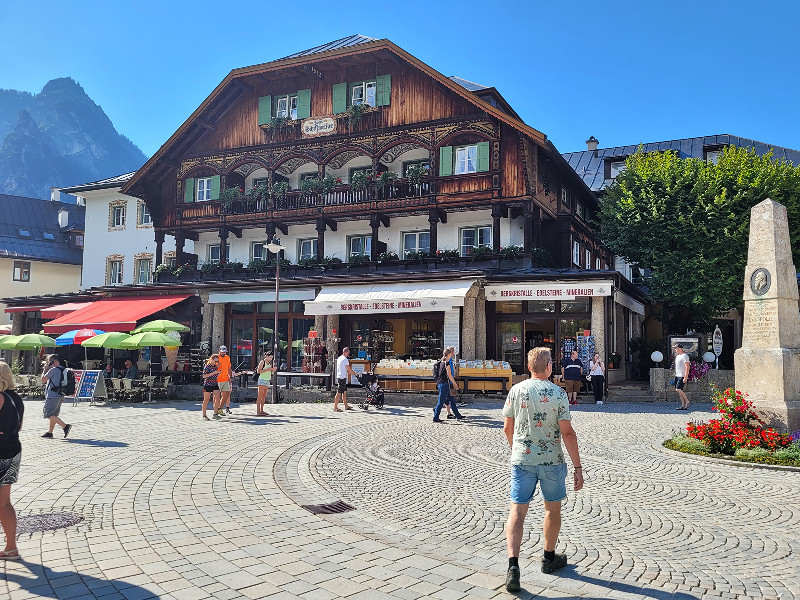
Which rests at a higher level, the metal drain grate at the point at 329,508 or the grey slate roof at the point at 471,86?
the grey slate roof at the point at 471,86

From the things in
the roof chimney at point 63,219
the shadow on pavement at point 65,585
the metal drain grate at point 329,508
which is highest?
the roof chimney at point 63,219

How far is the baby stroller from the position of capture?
60.8ft

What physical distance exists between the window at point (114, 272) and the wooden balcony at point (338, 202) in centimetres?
715

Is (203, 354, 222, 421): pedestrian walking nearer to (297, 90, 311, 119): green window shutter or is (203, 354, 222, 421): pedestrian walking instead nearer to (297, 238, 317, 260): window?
(297, 238, 317, 260): window

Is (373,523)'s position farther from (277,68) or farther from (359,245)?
(277,68)

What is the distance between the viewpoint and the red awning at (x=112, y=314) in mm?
25734

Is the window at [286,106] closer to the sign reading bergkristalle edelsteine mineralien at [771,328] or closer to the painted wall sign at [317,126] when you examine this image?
the painted wall sign at [317,126]

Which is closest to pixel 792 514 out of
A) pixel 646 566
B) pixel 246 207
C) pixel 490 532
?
pixel 646 566

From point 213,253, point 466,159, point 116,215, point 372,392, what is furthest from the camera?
point 116,215

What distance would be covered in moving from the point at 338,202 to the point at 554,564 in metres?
23.9

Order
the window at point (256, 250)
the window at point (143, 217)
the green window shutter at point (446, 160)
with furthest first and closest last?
the window at point (143, 217)
the window at point (256, 250)
the green window shutter at point (446, 160)

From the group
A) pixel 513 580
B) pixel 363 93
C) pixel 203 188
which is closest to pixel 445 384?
pixel 513 580

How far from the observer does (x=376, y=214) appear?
2681cm

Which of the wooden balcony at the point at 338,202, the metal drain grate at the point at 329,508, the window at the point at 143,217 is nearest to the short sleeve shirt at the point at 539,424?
the metal drain grate at the point at 329,508
